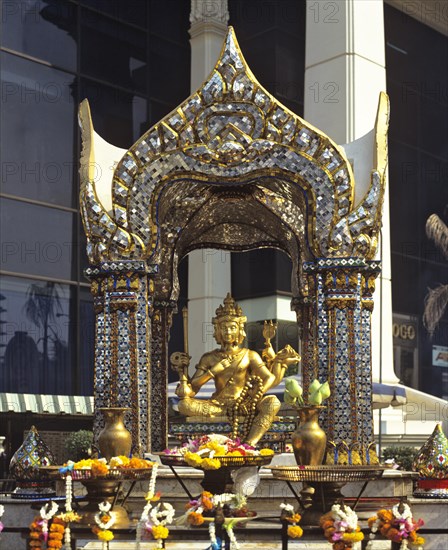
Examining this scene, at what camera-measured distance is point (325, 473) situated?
9.59 m

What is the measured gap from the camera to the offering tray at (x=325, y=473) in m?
9.53

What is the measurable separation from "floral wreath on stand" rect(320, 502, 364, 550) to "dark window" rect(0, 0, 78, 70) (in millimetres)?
17756

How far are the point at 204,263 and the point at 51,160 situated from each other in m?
4.44

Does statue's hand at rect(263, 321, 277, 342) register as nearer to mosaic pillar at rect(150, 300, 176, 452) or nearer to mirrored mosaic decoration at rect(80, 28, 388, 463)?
mosaic pillar at rect(150, 300, 176, 452)

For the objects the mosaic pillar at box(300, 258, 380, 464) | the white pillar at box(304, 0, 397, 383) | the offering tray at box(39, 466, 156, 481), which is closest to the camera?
the offering tray at box(39, 466, 156, 481)

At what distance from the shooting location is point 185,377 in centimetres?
1415

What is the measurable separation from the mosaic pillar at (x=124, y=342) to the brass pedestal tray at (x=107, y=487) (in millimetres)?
1898

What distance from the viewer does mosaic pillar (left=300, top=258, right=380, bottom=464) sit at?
1195 cm

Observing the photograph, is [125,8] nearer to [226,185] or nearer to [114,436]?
[226,185]

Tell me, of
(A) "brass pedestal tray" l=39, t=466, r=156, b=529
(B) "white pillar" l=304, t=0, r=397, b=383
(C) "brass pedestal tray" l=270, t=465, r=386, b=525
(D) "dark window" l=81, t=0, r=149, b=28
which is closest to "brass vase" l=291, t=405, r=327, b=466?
(C) "brass pedestal tray" l=270, t=465, r=386, b=525

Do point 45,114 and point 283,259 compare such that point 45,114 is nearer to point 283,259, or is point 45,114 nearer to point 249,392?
point 283,259

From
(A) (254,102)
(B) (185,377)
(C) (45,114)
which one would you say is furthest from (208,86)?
(C) (45,114)

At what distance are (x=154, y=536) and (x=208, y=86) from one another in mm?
6362

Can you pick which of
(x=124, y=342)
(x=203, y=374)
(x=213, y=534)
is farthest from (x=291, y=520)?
(x=203, y=374)
